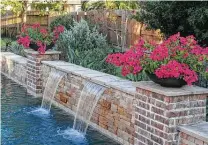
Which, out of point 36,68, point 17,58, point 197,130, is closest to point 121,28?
point 17,58

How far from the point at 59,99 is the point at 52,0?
555 inches

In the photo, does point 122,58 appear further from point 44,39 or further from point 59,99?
point 44,39

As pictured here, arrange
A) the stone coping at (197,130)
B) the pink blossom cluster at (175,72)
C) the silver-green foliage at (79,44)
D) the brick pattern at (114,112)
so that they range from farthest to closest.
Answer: the silver-green foliage at (79,44) < the brick pattern at (114,112) < the pink blossom cluster at (175,72) < the stone coping at (197,130)

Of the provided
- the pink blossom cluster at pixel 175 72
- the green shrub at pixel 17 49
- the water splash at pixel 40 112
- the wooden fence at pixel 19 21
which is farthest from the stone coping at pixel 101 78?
the wooden fence at pixel 19 21

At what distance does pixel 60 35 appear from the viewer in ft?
42.2

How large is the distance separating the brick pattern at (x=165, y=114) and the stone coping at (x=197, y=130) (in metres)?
0.09

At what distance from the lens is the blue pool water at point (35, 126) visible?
736 cm

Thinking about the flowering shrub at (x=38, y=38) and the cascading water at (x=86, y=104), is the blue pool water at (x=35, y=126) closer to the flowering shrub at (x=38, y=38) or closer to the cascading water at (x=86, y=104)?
the cascading water at (x=86, y=104)

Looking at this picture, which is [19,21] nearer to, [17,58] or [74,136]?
[17,58]

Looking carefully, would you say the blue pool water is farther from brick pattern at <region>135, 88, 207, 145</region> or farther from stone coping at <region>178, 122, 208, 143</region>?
stone coping at <region>178, 122, 208, 143</region>

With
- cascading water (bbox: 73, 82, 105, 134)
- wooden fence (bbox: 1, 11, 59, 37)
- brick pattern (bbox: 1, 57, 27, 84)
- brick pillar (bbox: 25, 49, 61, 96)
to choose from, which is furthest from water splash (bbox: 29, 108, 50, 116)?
wooden fence (bbox: 1, 11, 59, 37)

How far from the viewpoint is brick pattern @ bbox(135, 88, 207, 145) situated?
546 cm

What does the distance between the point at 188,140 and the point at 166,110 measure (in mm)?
499

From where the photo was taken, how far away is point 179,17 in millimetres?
9039
